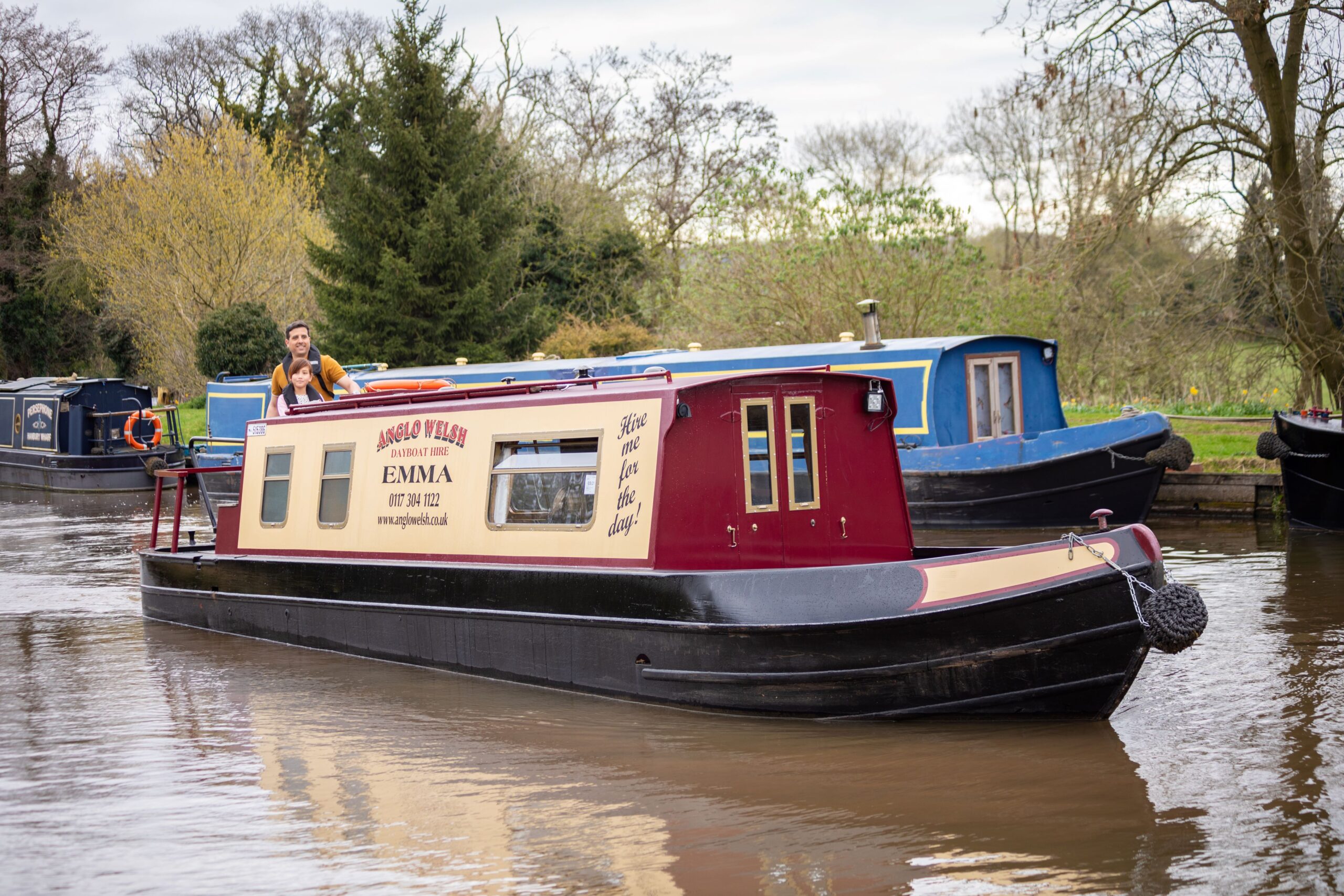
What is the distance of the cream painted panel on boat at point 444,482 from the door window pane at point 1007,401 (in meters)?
8.49

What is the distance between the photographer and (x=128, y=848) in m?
5.53

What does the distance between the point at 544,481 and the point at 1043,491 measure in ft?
26.1

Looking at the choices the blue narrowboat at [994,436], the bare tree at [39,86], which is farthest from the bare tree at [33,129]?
the blue narrowboat at [994,436]

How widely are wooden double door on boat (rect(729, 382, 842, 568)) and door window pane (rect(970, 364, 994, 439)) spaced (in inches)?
307

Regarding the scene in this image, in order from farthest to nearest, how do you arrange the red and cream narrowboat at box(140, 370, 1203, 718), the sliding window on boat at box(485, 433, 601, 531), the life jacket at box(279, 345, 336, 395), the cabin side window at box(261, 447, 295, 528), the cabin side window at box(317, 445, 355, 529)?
the life jacket at box(279, 345, 336, 395)
the cabin side window at box(261, 447, 295, 528)
the cabin side window at box(317, 445, 355, 529)
the sliding window on boat at box(485, 433, 601, 531)
the red and cream narrowboat at box(140, 370, 1203, 718)

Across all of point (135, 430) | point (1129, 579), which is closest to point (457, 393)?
point (1129, 579)

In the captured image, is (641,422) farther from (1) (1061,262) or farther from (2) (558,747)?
(1) (1061,262)

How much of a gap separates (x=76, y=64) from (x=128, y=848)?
3870 cm

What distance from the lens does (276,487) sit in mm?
10008

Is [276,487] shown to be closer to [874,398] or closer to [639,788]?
[874,398]

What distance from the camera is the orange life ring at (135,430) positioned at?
23188 mm

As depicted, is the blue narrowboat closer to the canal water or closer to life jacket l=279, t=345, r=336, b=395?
A: life jacket l=279, t=345, r=336, b=395

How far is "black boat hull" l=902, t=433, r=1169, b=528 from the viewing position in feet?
45.6

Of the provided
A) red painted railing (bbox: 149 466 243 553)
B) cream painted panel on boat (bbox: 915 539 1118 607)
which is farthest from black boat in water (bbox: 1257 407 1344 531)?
red painted railing (bbox: 149 466 243 553)
